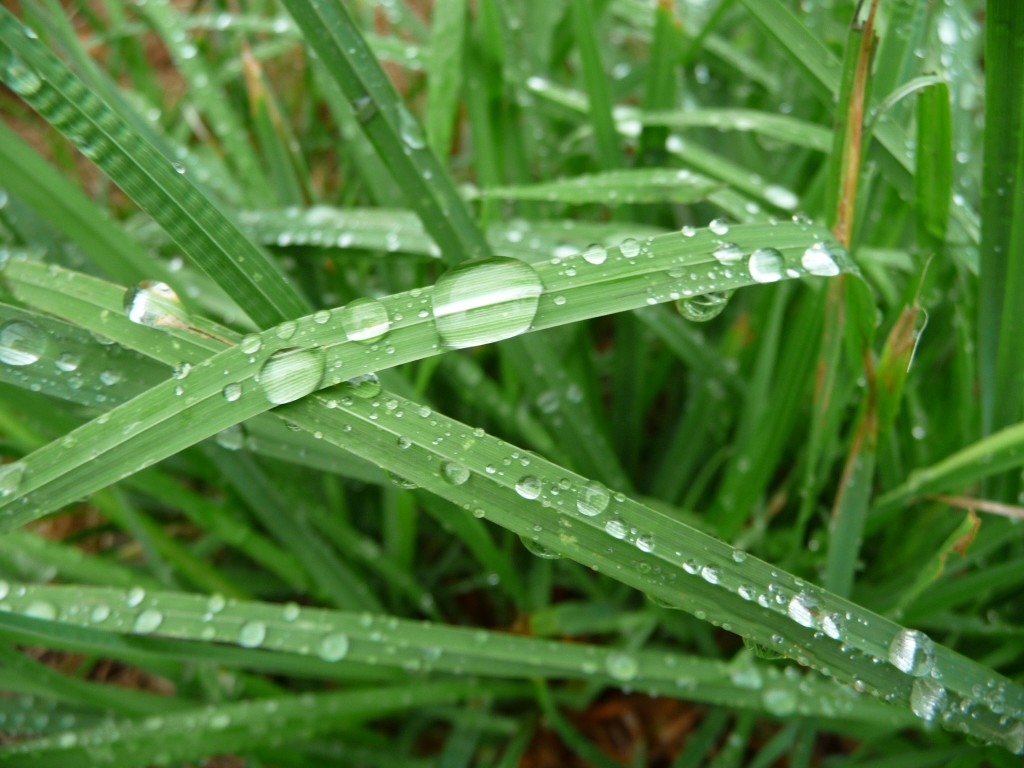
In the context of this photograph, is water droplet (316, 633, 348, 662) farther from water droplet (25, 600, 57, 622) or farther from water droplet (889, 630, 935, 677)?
water droplet (889, 630, 935, 677)

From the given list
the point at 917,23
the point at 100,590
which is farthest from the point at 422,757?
the point at 917,23

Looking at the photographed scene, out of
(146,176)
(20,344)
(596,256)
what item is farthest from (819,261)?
(20,344)

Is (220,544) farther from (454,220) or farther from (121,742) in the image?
(454,220)

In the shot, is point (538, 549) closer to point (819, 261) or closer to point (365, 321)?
point (365, 321)

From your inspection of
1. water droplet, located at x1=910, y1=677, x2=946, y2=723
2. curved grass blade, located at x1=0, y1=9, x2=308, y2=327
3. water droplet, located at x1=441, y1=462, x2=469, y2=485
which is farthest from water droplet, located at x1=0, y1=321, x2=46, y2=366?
water droplet, located at x1=910, y1=677, x2=946, y2=723

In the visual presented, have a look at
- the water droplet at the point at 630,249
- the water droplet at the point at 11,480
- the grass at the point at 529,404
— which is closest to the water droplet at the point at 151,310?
the grass at the point at 529,404

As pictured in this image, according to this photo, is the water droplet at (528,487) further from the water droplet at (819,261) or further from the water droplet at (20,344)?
the water droplet at (20,344)
